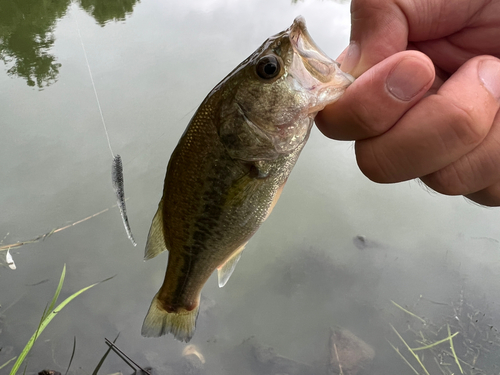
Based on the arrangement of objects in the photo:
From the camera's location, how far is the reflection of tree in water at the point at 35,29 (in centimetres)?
468

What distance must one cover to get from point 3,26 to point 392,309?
26.4 ft

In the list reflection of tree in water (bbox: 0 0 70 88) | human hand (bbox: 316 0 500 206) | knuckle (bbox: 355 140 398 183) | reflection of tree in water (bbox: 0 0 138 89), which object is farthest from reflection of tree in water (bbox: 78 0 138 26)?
knuckle (bbox: 355 140 398 183)

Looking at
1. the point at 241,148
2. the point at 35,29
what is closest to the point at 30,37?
the point at 35,29

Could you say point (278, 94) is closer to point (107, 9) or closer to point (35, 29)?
point (35, 29)

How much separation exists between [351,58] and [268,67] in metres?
0.37

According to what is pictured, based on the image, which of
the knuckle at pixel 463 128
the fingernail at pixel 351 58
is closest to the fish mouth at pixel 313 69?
the fingernail at pixel 351 58

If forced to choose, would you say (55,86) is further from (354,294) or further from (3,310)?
(354,294)

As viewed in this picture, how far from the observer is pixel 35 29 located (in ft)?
19.0

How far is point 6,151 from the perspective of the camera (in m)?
3.52

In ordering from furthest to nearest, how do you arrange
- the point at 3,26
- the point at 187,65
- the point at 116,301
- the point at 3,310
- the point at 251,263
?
the point at 3,26, the point at 187,65, the point at 251,263, the point at 116,301, the point at 3,310

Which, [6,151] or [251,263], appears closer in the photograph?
[251,263]

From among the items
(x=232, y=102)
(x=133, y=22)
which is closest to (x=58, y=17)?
(x=133, y=22)

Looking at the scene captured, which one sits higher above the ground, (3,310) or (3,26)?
(3,26)

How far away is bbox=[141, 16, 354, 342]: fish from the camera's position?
1.07 metres
